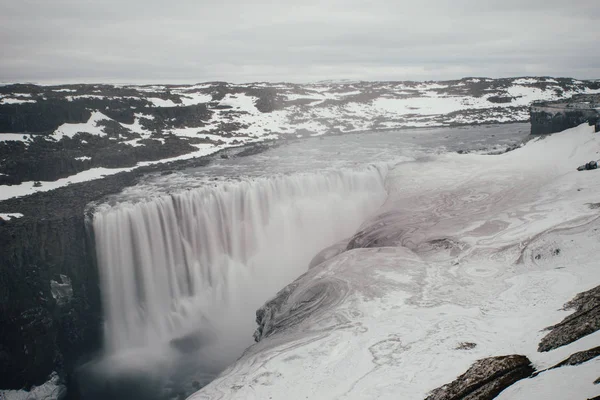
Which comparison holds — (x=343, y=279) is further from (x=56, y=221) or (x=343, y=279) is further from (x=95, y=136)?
(x=95, y=136)

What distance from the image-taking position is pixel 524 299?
13.1 metres

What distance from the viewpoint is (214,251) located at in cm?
2728

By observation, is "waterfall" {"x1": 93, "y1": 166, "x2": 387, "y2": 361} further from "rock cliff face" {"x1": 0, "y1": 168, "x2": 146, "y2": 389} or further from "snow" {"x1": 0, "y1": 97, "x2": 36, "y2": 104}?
"snow" {"x1": 0, "y1": 97, "x2": 36, "y2": 104}

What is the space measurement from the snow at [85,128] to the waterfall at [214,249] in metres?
15.5

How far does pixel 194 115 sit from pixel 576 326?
46737mm

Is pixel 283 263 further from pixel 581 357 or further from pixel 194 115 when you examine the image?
pixel 194 115

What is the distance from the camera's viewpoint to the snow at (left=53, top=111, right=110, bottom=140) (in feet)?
117

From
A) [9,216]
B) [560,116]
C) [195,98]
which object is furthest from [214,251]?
[195,98]

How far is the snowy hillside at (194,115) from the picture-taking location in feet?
107

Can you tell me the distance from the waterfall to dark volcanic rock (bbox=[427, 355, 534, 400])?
15.4 m

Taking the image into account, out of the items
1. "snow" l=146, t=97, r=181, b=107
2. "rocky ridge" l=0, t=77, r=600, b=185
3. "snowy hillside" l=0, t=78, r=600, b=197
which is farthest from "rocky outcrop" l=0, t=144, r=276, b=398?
"snow" l=146, t=97, r=181, b=107

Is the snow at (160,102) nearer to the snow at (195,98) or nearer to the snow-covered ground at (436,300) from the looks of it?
the snow at (195,98)

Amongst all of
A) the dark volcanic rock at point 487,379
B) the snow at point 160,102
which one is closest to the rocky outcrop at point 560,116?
the dark volcanic rock at point 487,379

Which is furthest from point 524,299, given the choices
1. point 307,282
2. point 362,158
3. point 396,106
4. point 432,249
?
point 396,106
